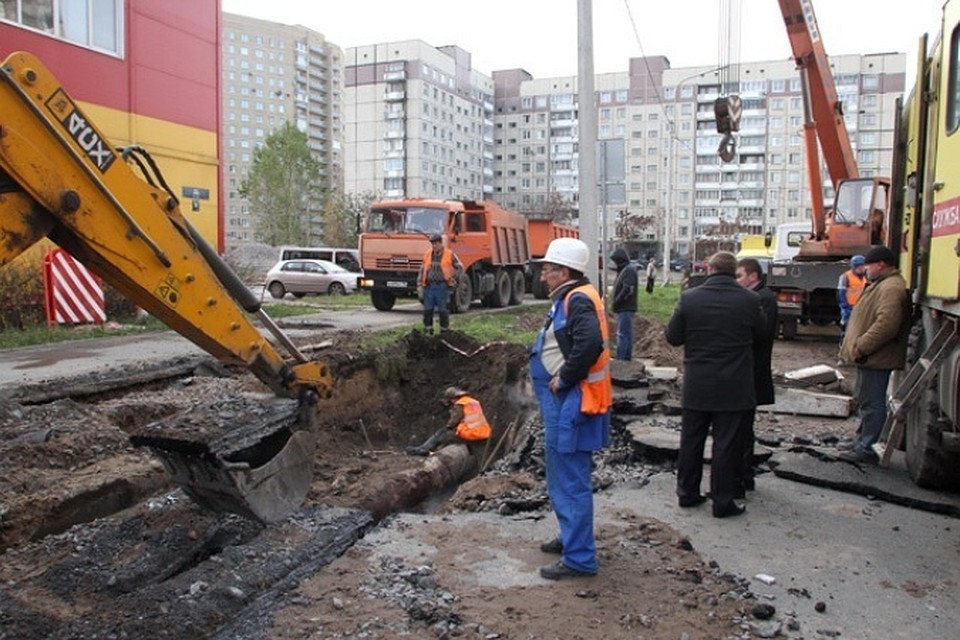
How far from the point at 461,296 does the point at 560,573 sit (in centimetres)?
1441

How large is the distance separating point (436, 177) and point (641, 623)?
9120 cm

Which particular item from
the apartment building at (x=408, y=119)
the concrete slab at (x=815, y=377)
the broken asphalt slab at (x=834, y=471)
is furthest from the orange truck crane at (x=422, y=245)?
the apartment building at (x=408, y=119)

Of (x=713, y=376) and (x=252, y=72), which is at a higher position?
(x=252, y=72)

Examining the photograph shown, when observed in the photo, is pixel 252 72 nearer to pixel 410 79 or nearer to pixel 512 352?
pixel 410 79

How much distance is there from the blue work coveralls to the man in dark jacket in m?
7.09

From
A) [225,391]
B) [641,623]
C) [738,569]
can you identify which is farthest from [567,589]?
[225,391]

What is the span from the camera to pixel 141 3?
54.0 feet

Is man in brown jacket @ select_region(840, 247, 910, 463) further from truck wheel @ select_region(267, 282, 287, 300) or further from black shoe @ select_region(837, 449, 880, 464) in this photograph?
truck wheel @ select_region(267, 282, 287, 300)

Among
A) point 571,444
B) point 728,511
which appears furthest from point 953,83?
point 571,444

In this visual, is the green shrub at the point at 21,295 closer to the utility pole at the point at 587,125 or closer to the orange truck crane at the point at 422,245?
the orange truck crane at the point at 422,245

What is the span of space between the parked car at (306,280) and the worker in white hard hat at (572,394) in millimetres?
23684

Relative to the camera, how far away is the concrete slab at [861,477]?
17.9 feet

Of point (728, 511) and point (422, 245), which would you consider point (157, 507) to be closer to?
point (728, 511)

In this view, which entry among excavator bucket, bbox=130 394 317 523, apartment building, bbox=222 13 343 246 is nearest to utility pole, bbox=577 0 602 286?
excavator bucket, bbox=130 394 317 523
